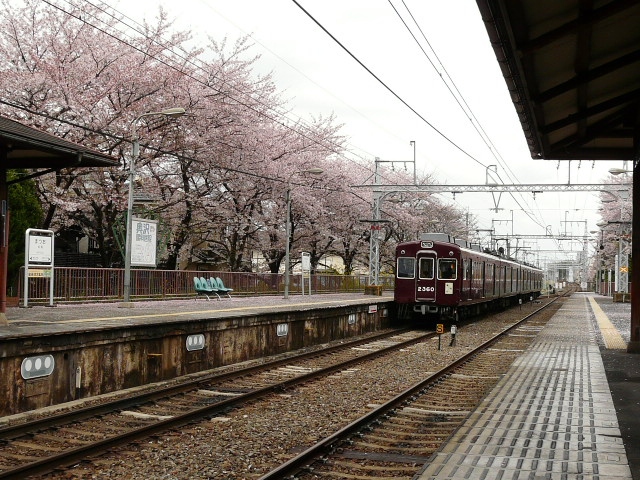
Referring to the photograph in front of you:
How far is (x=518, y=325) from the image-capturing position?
2620 centimetres

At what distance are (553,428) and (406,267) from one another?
17.0 meters

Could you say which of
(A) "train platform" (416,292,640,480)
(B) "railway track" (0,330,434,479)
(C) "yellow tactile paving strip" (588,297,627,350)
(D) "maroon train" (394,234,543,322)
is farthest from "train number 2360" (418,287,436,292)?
(B) "railway track" (0,330,434,479)

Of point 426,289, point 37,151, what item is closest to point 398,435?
point 37,151

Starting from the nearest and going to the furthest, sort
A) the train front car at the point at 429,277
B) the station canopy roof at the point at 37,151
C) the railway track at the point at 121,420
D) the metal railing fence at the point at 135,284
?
1. the railway track at the point at 121,420
2. the station canopy roof at the point at 37,151
3. the metal railing fence at the point at 135,284
4. the train front car at the point at 429,277

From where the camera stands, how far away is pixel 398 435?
309 inches

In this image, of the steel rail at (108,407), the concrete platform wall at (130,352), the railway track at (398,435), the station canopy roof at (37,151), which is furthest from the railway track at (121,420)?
the station canopy roof at (37,151)

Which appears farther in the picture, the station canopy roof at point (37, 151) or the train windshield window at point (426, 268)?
the train windshield window at point (426, 268)

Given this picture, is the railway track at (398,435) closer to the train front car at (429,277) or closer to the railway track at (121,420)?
the railway track at (121,420)

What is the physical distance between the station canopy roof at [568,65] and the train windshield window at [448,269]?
10.1 meters

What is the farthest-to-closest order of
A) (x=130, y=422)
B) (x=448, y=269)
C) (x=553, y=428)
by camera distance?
(x=448, y=269), (x=130, y=422), (x=553, y=428)

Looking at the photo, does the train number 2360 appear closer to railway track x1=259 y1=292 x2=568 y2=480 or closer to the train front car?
the train front car

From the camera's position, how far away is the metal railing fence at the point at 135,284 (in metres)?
19.0

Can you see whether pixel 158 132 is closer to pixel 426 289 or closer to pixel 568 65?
pixel 426 289

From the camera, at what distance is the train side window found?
24422 millimetres
